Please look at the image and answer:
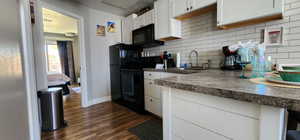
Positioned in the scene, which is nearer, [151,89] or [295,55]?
[295,55]

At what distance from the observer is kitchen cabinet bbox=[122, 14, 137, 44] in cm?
325

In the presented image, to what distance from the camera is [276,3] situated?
125 cm

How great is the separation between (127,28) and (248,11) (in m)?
2.70

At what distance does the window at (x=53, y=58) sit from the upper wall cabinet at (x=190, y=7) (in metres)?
6.21

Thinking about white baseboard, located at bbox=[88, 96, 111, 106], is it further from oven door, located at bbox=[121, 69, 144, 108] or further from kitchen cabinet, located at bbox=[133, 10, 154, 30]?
kitchen cabinet, located at bbox=[133, 10, 154, 30]

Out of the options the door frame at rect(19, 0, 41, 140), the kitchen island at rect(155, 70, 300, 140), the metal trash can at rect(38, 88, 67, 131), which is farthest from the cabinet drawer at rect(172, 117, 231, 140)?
the metal trash can at rect(38, 88, 67, 131)

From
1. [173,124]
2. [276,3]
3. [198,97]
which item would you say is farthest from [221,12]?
[173,124]

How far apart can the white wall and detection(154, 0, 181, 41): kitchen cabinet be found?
1.48m

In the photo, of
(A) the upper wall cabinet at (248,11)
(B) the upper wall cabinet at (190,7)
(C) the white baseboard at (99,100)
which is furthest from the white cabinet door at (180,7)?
(C) the white baseboard at (99,100)

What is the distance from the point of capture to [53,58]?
5879 mm

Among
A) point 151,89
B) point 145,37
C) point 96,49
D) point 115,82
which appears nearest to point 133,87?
point 151,89

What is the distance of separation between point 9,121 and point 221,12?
2.22 metres

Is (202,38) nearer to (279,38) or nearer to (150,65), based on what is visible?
(279,38)

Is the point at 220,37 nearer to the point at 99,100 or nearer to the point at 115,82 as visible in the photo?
the point at 115,82
